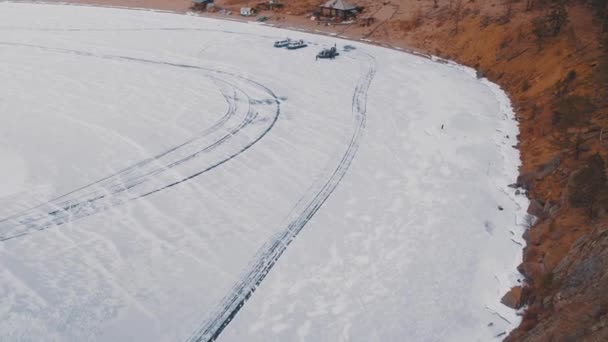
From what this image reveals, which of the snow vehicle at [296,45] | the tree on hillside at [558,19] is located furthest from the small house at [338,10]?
the tree on hillside at [558,19]

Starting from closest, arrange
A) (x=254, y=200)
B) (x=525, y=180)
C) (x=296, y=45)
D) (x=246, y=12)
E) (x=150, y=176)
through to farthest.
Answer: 1. (x=254, y=200)
2. (x=525, y=180)
3. (x=150, y=176)
4. (x=296, y=45)
5. (x=246, y=12)

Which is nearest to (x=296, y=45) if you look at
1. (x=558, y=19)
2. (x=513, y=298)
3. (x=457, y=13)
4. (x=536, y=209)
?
(x=457, y=13)

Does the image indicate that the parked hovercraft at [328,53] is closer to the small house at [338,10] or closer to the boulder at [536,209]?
the small house at [338,10]

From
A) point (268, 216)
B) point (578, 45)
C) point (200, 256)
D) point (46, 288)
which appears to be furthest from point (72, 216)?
point (578, 45)

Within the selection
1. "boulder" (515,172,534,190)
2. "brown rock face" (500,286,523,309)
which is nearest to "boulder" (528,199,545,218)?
"boulder" (515,172,534,190)

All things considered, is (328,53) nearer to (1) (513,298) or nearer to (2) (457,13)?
(2) (457,13)
